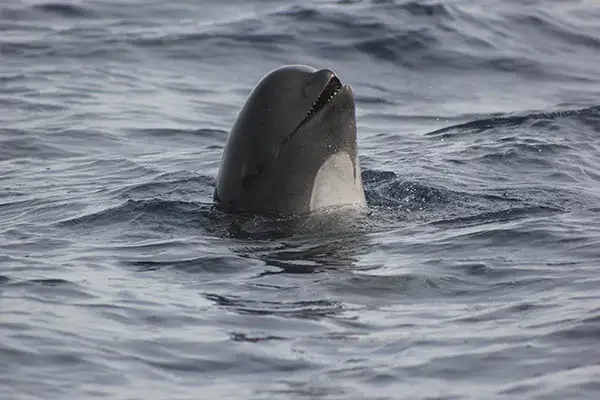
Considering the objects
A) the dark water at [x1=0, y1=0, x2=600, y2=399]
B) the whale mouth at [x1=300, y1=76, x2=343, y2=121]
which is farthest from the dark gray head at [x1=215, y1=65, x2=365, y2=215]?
the dark water at [x1=0, y1=0, x2=600, y2=399]

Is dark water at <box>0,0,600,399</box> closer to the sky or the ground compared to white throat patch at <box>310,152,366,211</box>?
closer to the ground

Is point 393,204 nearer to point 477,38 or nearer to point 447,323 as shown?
point 447,323

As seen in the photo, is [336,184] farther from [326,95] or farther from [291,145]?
[326,95]

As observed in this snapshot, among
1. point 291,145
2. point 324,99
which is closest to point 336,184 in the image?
point 291,145

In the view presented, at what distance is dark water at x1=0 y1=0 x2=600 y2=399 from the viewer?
7211 millimetres

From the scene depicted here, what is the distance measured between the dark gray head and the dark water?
35 centimetres

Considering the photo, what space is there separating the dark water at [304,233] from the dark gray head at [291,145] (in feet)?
1.14

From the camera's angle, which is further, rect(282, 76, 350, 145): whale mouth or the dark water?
rect(282, 76, 350, 145): whale mouth

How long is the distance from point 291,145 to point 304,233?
0.68 metres

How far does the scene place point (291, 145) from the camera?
33.3ft

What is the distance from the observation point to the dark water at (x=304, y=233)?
7211mm

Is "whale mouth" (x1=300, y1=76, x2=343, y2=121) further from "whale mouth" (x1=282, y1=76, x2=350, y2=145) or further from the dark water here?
the dark water

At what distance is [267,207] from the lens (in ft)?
33.8

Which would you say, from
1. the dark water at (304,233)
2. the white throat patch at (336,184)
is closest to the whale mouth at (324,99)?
the white throat patch at (336,184)
